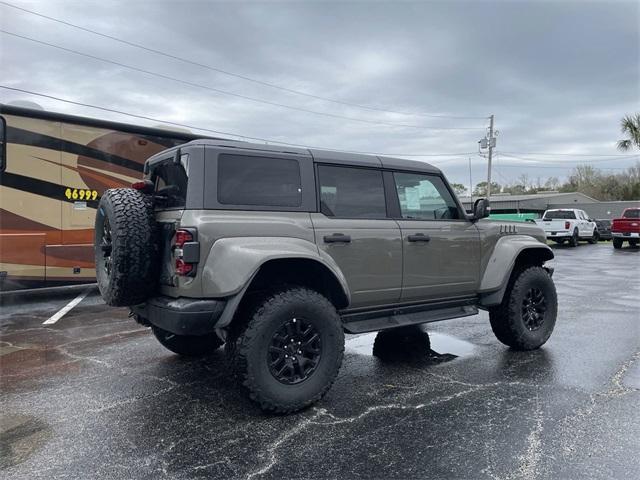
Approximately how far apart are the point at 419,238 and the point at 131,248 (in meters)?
2.48

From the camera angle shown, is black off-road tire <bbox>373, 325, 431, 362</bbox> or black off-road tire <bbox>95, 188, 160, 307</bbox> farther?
black off-road tire <bbox>373, 325, 431, 362</bbox>

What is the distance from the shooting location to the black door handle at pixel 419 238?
4.24 metres

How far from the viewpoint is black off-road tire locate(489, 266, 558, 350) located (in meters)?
4.91

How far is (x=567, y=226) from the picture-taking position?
22266mm

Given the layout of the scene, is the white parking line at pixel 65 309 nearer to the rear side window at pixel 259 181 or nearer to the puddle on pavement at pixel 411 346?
the puddle on pavement at pixel 411 346

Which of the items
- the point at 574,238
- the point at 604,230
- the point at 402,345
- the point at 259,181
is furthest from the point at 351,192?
the point at 604,230

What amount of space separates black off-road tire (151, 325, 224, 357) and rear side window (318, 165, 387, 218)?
1.83 m

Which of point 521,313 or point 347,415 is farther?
point 521,313

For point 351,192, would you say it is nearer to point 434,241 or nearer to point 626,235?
point 434,241

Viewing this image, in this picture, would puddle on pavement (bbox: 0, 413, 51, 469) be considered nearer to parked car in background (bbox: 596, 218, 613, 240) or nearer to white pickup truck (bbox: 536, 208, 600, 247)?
white pickup truck (bbox: 536, 208, 600, 247)

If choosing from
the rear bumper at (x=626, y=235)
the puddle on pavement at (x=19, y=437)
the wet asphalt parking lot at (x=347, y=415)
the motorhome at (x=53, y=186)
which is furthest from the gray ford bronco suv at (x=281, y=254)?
the rear bumper at (x=626, y=235)

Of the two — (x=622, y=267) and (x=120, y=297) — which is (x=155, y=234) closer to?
(x=120, y=297)

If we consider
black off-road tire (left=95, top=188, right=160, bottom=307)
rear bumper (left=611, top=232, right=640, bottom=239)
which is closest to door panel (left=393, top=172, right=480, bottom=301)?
black off-road tire (left=95, top=188, right=160, bottom=307)

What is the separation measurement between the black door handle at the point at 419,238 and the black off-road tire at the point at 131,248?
86.3 inches
